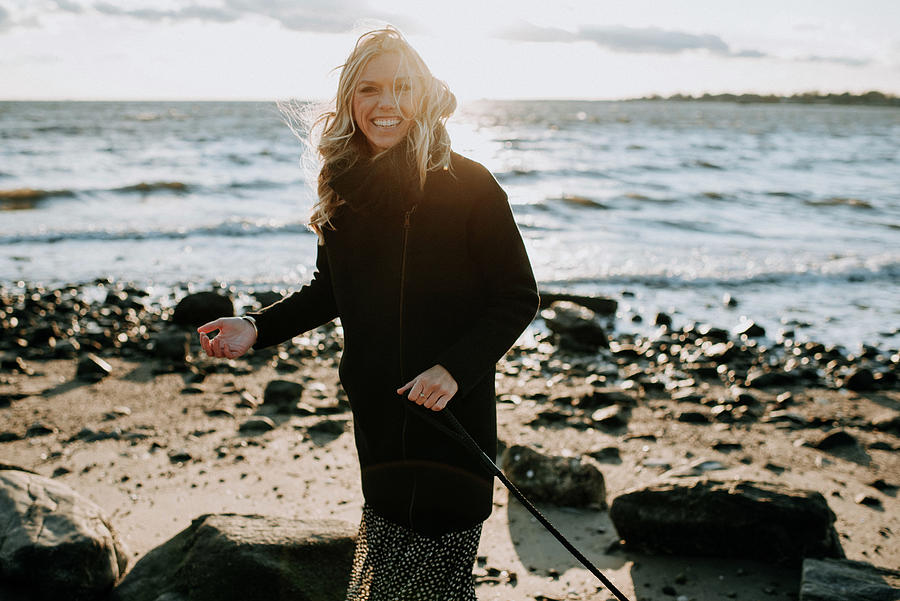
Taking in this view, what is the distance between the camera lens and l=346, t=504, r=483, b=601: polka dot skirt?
234 centimetres

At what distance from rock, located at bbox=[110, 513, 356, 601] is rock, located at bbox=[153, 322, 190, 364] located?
386 cm

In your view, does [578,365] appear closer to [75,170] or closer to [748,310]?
[748,310]

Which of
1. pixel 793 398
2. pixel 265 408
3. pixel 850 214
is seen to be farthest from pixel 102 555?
pixel 850 214

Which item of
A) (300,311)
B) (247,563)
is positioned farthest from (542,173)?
(300,311)

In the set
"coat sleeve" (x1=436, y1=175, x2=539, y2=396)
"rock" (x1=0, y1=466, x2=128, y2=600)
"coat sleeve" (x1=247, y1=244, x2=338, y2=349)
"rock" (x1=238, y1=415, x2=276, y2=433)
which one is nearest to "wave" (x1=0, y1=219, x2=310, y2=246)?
"rock" (x1=238, y1=415, x2=276, y2=433)

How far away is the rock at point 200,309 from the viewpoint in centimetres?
837

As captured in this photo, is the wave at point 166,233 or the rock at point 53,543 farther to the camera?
the wave at point 166,233

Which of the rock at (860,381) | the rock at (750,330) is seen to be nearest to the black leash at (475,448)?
the rock at (860,381)

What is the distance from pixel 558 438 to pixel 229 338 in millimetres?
3575

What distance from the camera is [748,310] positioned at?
33.0ft

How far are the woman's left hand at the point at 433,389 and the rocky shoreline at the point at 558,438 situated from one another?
1896mm

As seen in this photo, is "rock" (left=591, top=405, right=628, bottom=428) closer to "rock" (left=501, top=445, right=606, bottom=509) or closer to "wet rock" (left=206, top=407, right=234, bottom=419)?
"rock" (left=501, top=445, right=606, bottom=509)

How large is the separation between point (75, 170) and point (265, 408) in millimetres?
21297

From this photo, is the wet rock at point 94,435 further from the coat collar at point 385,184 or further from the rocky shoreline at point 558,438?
the coat collar at point 385,184
